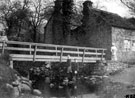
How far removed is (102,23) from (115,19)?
6.28 ft

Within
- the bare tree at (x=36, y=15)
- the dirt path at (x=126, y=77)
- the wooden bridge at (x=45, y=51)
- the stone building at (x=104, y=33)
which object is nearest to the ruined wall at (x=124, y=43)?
the stone building at (x=104, y=33)

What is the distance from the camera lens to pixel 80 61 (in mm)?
16250

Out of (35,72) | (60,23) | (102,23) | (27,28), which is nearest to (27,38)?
(27,28)

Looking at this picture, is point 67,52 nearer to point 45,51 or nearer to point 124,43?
point 45,51

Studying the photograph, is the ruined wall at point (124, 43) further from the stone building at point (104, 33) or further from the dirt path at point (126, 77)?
the dirt path at point (126, 77)

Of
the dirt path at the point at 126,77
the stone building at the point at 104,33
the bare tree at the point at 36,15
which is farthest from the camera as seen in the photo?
the bare tree at the point at 36,15

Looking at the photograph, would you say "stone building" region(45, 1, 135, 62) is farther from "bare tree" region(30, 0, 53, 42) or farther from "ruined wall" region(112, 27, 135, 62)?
"bare tree" region(30, 0, 53, 42)

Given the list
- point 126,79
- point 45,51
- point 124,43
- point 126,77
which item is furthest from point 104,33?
point 45,51

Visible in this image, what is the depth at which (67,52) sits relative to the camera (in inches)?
605

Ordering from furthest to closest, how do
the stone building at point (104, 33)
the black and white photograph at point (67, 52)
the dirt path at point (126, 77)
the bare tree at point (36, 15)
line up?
the bare tree at point (36, 15), the stone building at point (104, 33), the dirt path at point (126, 77), the black and white photograph at point (67, 52)

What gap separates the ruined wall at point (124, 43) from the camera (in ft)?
68.5

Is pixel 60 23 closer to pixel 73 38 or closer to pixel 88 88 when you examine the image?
pixel 73 38

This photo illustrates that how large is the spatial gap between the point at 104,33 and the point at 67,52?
708 cm

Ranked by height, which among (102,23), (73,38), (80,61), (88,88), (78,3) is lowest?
(88,88)
